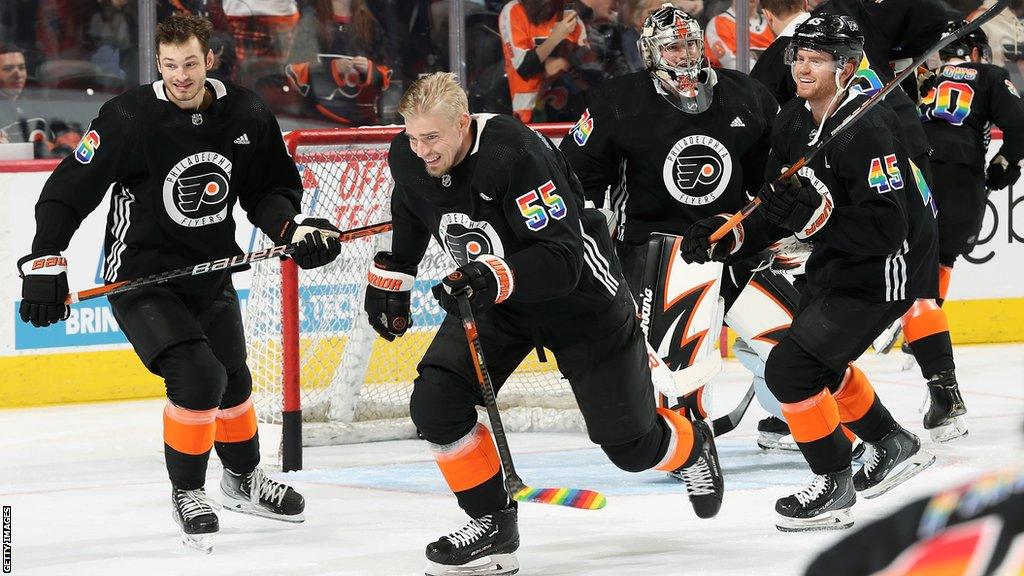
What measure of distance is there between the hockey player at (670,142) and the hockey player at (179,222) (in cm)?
82

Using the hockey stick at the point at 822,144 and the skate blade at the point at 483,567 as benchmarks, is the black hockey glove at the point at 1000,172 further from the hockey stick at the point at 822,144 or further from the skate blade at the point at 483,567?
the skate blade at the point at 483,567

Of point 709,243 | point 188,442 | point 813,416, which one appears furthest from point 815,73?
point 188,442

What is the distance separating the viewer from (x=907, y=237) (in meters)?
3.13

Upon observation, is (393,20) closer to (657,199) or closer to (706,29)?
(706,29)

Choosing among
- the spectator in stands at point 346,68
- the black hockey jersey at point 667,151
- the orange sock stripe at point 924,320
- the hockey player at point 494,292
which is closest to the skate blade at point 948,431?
the orange sock stripe at point 924,320

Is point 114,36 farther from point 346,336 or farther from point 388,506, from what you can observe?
point 388,506

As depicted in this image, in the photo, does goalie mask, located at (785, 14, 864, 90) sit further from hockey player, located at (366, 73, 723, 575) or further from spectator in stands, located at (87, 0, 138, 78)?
spectator in stands, located at (87, 0, 138, 78)

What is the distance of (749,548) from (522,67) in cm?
348

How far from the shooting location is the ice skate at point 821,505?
3.11m

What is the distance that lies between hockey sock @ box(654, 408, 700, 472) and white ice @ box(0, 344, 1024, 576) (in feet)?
0.55

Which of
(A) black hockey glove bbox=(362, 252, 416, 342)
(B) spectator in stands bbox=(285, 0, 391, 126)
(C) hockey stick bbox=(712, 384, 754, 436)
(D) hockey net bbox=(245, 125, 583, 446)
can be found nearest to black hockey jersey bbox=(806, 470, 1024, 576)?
(A) black hockey glove bbox=(362, 252, 416, 342)

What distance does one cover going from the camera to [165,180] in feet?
10.3

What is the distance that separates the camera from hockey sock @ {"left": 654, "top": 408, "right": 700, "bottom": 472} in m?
3.00

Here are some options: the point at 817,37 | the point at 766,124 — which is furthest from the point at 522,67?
the point at 817,37
